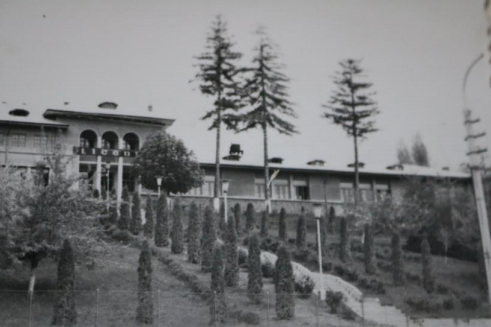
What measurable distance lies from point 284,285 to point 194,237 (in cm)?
579

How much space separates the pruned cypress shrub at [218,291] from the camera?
19.0 metres

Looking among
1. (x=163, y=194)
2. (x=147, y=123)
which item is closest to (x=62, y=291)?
(x=163, y=194)

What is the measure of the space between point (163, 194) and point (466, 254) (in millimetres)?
17354

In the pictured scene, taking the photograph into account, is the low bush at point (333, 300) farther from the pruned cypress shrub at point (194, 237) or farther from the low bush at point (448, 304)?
the pruned cypress shrub at point (194, 237)

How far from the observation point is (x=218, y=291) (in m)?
20.2

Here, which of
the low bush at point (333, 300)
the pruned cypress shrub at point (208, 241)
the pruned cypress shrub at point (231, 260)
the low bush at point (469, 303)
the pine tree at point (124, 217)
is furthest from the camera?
the pine tree at point (124, 217)

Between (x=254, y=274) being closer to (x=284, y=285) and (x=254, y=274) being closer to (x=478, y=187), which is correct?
(x=284, y=285)

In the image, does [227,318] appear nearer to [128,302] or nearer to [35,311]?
[128,302]

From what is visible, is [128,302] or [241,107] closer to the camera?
[128,302]

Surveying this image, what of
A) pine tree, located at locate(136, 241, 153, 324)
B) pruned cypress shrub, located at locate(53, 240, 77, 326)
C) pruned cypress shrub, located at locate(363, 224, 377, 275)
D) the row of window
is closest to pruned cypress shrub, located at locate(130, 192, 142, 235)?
the row of window

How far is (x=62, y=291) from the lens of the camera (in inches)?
695

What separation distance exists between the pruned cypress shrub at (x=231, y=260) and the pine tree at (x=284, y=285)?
2.11 metres

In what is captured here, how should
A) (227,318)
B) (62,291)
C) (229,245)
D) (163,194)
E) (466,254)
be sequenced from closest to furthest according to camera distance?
(62,291) → (227,318) → (229,245) → (163,194) → (466,254)

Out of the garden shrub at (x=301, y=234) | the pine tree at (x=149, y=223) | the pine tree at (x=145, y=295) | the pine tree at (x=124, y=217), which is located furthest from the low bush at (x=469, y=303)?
the pine tree at (x=124, y=217)
